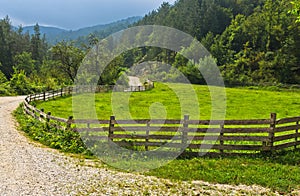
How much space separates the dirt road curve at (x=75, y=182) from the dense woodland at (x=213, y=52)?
130ft

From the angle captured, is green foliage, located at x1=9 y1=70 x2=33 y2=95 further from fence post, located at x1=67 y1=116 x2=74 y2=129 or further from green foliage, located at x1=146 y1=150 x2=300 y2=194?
green foliage, located at x1=146 y1=150 x2=300 y2=194

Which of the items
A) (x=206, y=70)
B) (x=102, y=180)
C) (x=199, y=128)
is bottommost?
(x=102, y=180)

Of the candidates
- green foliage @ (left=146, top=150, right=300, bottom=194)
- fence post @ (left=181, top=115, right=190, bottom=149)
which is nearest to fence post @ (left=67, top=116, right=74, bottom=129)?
fence post @ (left=181, top=115, right=190, bottom=149)

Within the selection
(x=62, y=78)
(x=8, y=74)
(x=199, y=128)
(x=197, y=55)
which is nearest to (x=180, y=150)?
(x=199, y=128)

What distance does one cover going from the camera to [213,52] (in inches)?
3745

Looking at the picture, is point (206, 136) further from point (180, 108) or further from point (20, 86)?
point (20, 86)

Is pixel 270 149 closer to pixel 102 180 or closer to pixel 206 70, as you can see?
pixel 102 180

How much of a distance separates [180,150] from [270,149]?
3939 mm

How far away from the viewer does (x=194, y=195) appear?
8820 mm

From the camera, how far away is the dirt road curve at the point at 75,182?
9008mm

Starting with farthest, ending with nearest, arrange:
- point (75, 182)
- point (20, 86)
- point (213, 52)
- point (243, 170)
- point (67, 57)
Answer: point (213, 52) → point (67, 57) → point (20, 86) → point (243, 170) → point (75, 182)

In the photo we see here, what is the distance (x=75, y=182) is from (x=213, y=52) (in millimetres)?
90177

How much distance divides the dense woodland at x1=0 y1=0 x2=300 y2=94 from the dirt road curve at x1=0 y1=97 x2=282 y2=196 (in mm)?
39525

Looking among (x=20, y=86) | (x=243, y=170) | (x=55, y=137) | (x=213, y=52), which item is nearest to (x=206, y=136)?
(x=243, y=170)
